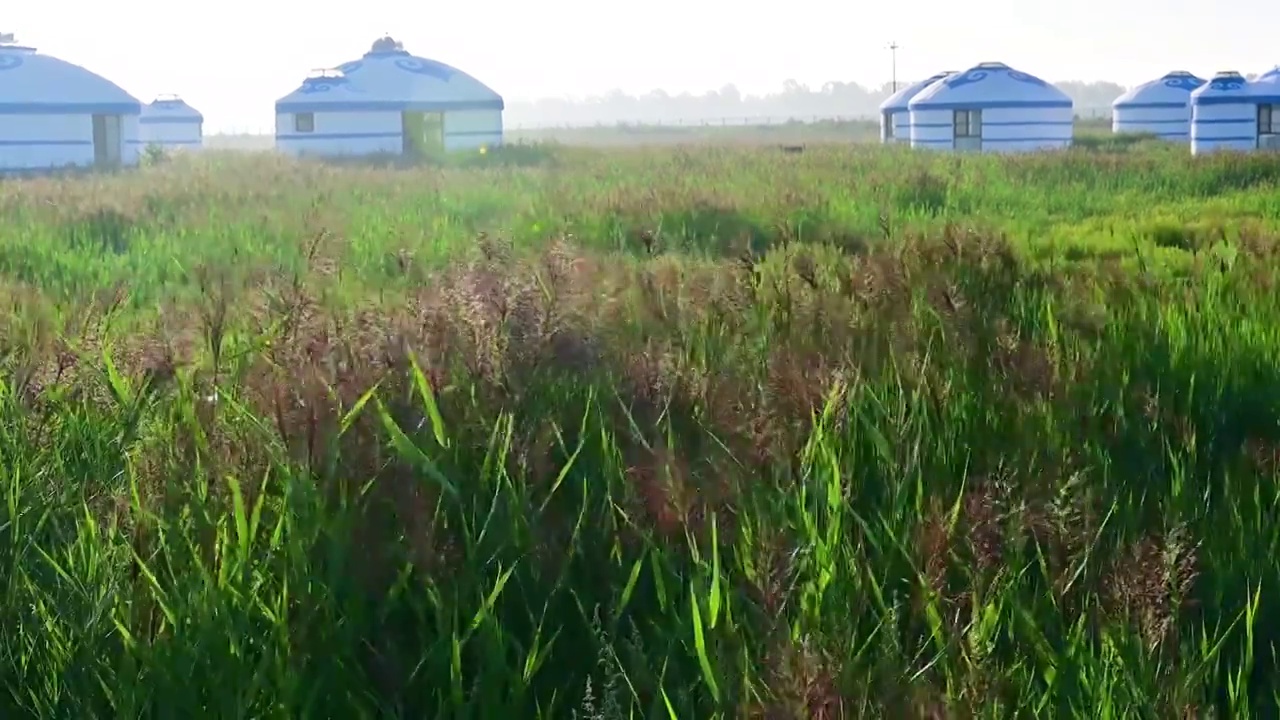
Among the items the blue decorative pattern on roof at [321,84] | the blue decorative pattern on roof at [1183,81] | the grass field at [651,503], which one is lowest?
the grass field at [651,503]

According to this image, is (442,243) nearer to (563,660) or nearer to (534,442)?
(534,442)

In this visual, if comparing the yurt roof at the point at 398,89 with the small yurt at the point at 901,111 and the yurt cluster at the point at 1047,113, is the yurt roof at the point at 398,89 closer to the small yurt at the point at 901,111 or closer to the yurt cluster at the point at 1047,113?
the yurt cluster at the point at 1047,113

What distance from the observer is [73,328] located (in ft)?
14.1

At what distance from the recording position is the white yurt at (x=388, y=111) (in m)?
29.6

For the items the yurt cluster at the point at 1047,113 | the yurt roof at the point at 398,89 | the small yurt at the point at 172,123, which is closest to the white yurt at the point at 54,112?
the yurt roof at the point at 398,89

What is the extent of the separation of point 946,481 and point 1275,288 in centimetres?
289

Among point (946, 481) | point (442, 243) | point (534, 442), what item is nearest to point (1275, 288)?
point (946, 481)

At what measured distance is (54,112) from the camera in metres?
24.6

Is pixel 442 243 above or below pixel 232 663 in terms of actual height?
above

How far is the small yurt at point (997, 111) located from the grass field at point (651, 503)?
26.7 meters

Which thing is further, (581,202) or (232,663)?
(581,202)

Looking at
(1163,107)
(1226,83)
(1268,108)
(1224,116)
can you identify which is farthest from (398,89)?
(1163,107)

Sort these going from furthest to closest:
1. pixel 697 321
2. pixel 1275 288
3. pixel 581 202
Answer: pixel 581 202, pixel 1275 288, pixel 697 321

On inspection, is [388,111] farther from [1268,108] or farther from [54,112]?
[1268,108]
